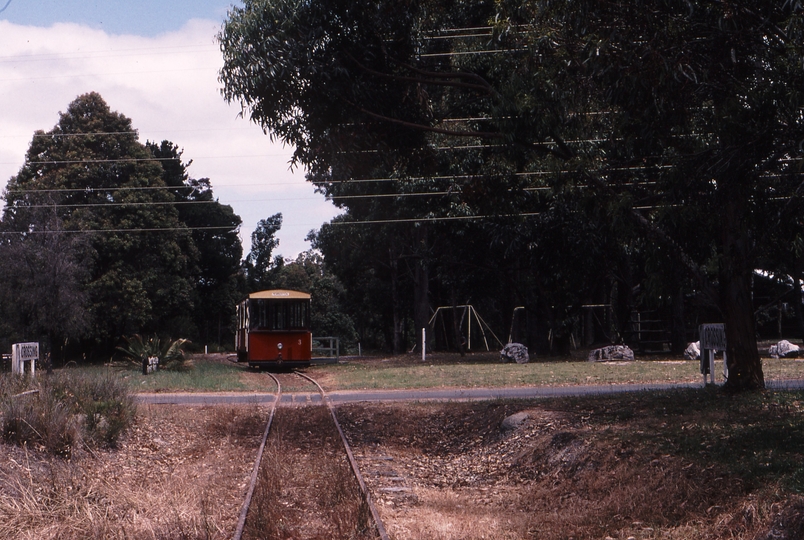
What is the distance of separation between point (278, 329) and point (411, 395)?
13.7 m

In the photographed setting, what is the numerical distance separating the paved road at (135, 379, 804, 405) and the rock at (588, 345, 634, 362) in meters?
11.1

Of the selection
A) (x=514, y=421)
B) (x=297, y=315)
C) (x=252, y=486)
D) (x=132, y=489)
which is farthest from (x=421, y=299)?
(x=132, y=489)

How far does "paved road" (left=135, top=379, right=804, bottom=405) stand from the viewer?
A: 17.5m

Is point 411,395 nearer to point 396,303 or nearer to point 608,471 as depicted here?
point 608,471

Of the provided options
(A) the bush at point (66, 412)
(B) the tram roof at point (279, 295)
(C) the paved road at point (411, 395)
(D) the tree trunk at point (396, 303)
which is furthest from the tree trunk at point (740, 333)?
(D) the tree trunk at point (396, 303)

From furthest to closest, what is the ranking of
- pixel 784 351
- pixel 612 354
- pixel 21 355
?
pixel 612 354, pixel 784 351, pixel 21 355

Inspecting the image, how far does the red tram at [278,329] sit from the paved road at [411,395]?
10930 millimetres

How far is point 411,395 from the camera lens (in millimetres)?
18906

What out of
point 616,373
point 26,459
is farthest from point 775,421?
point 616,373

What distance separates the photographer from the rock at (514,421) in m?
12.3

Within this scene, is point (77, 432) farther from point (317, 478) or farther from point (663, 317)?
point (663, 317)

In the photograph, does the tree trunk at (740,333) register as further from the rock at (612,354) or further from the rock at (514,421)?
the rock at (612,354)

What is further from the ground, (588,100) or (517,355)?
(588,100)

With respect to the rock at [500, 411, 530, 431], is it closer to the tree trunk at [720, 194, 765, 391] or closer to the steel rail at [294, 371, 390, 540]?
the steel rail at [294, 371, 390, 540]
